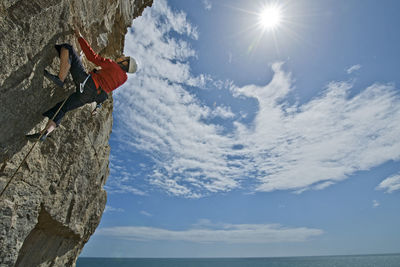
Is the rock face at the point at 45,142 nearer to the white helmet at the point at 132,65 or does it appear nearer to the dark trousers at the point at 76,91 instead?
the dark trousers at the point at 76,91

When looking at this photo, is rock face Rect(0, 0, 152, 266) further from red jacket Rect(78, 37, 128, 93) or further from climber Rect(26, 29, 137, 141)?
red jacket Rect(78, 37, 128, 93)

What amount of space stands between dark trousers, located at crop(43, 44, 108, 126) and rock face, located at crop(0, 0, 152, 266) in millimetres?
308

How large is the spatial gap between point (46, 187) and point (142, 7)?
9.33 m

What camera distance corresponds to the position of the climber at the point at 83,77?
433 cm

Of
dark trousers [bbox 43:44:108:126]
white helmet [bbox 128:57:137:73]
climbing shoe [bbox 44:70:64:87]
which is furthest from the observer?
white helmet [bbox 128:57:137:73]

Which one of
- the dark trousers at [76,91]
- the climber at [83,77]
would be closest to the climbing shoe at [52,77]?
the climber at [83,77]

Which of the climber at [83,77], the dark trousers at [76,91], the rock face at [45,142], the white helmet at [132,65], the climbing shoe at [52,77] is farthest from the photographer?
the white helmet at [132,65]

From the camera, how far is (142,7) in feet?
34.9

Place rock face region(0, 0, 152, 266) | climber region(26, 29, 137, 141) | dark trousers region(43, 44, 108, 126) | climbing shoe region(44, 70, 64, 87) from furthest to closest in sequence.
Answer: dark trousers region(43, 44, 108, 126), climber region(26, 29, 137, 141), climbing shoe region(44, 70, 64, 87), rock face region(0, 0, 152, 266)

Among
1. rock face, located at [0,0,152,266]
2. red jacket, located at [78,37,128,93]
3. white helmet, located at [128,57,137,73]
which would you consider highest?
white helmet, located at [128,57,137,73]

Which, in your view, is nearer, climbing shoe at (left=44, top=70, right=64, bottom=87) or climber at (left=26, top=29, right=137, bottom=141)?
climbing shoe at (left=44, top=70, right=64, bottom=87)

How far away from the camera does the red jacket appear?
4559mm

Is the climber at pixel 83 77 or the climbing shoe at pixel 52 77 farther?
the climber at pixel 83 77

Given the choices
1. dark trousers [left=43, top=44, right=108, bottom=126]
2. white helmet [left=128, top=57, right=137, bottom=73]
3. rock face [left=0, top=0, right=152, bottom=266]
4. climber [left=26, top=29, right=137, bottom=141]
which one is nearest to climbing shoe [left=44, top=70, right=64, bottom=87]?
climber [left=26, top=29, right=137, bottom=141]
